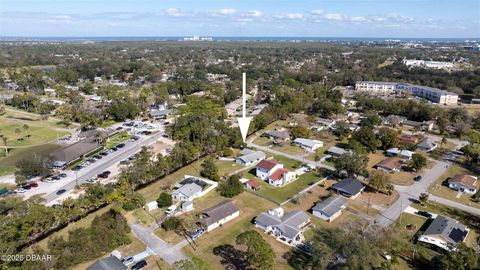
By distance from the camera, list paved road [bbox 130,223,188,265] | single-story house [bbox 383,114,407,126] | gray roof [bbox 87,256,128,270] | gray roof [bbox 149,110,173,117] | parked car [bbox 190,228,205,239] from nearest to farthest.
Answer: gray roof [bbox 87,256,128,270] → paved road [bbox 130,223,188,265] → parked car [bbox 190,228,205,239] → single-story house [bbox 383,114,407,126] → gray roof [bbox 149,110,173,117]

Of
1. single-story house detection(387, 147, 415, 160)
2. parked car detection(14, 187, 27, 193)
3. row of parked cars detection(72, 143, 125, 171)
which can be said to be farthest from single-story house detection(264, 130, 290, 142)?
parked car detection(14, 187, 27, 193)

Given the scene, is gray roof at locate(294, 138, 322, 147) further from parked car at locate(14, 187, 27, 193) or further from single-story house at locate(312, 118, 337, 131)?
parked car at locate(14, 187, 27, 193)

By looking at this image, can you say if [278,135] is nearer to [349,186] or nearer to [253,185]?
[253,185]

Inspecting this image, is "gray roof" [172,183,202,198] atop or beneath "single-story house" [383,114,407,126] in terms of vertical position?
beneath

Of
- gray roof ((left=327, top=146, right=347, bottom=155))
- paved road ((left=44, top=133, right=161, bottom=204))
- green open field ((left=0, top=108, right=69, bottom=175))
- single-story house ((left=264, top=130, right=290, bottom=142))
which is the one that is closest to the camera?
paved road ((left=44, top=133, right=161, bottom=204))

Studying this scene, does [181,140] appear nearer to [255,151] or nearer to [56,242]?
[255,151]

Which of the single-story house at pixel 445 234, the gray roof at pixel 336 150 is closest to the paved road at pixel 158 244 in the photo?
the single-story house at pixel 445 234

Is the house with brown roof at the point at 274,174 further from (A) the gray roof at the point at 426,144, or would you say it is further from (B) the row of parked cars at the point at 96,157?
(A) the gray roof at the point at 426,144
